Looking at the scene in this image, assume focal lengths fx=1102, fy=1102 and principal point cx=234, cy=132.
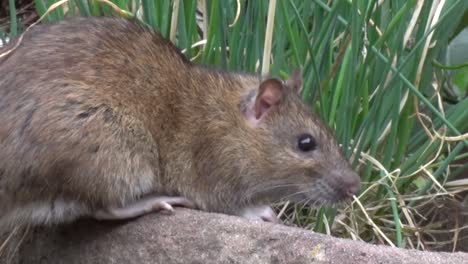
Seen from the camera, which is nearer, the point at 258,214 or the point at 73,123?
the point at 73,123

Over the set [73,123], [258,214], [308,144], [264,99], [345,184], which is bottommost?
[258,214]

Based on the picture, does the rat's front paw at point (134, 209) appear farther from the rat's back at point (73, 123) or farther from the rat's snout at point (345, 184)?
the rat's snout at point (345, 184)

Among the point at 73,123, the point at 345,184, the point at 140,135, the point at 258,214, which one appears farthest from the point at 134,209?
the point at 345,184

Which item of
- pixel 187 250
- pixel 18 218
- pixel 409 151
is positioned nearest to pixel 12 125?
pixel 18 218

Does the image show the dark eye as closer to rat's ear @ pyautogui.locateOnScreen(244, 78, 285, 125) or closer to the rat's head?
the rat's head

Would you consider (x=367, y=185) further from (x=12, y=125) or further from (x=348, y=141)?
(x=12, y=125)

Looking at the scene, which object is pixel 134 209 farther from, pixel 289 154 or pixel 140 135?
pixel 289 154

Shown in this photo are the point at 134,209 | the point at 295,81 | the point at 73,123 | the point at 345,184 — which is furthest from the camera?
the point at 295,81
